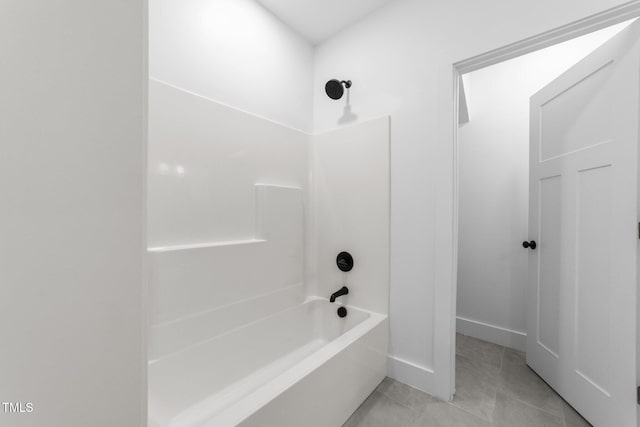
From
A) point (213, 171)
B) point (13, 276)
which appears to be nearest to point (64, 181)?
point (13, 276)

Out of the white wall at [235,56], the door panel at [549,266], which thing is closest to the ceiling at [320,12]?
the white wall at [235,56]

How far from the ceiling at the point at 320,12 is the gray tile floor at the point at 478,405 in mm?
2629

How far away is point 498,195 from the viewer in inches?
91.5

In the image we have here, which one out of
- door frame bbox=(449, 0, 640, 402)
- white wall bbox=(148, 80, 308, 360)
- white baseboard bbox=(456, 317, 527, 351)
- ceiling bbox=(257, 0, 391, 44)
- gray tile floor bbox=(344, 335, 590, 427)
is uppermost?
ceiling bbox=(257, 0, 391, 44)

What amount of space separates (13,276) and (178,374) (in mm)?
1233

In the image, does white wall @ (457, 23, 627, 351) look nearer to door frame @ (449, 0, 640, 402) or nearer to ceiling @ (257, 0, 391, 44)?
door frame @ (449, 0, 640, 402)

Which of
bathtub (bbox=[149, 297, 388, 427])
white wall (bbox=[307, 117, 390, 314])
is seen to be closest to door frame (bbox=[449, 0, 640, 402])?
white wall (bbox=[307, 117, 390, 314])

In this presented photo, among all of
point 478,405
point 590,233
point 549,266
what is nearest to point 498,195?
point 549,266

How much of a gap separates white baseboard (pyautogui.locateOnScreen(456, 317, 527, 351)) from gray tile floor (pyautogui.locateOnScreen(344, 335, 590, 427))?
321 mm

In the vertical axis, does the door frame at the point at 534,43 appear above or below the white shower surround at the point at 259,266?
above

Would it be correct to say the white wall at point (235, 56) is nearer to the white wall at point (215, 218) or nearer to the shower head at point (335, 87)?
the white wall at point (215, 218)

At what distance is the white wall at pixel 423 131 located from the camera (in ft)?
5.00

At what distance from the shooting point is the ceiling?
1868 mm

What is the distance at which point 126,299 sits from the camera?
53cm
